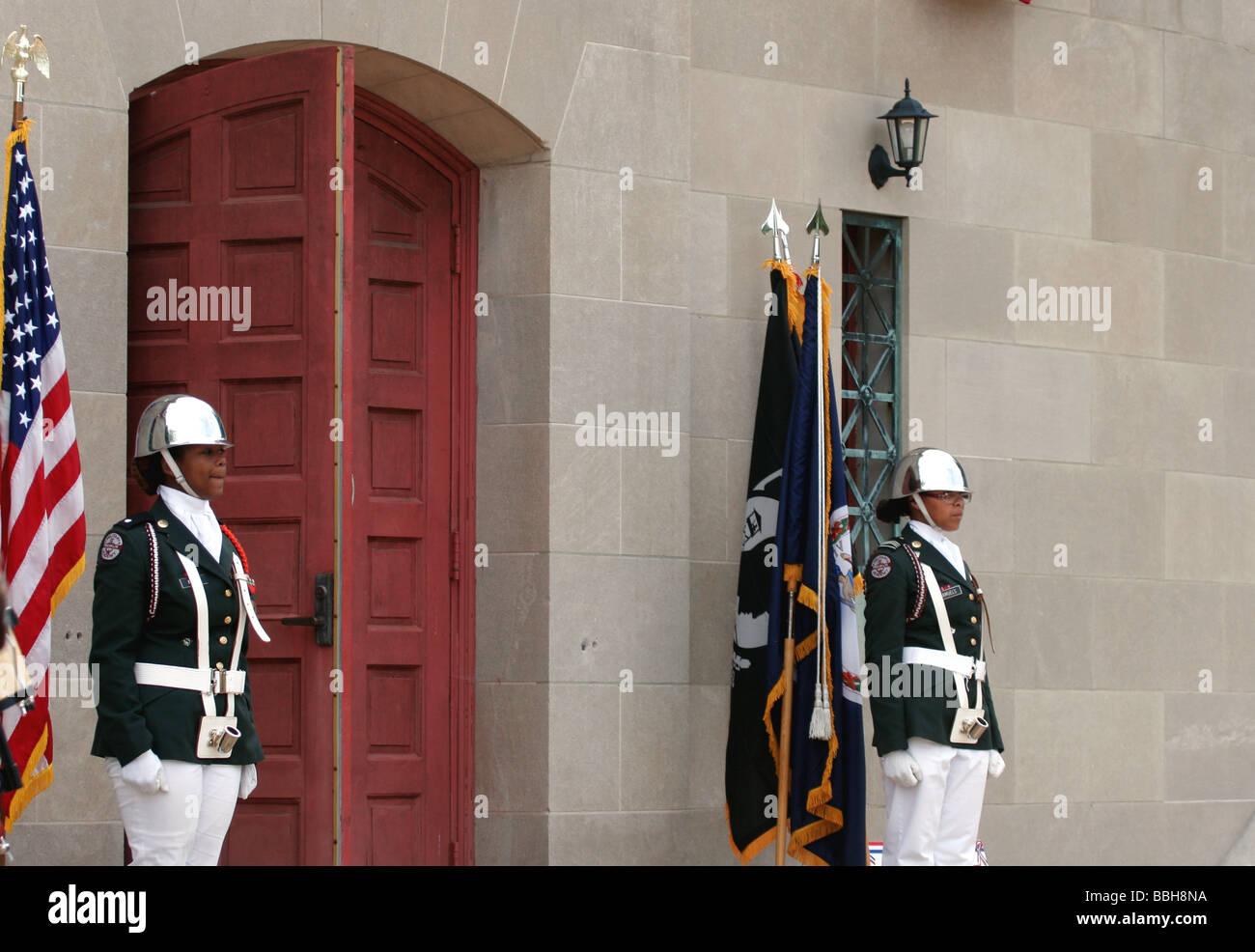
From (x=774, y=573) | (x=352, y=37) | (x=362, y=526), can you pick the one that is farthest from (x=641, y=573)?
(x=352, y=37)

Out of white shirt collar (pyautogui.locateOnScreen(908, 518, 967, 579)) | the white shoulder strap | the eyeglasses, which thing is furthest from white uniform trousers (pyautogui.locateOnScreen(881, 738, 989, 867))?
the eyeglasses

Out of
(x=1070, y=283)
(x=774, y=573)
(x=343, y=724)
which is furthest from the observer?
(x=1070, y=283)

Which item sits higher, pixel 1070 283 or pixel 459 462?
pixel 1070 283

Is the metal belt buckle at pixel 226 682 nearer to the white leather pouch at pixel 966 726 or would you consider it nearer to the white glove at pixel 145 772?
the white glove at pixel 145 772

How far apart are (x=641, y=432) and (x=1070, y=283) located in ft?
10.2

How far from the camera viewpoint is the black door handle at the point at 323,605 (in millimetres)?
8126

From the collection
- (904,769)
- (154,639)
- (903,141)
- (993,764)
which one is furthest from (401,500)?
(903,141)

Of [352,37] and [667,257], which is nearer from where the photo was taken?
[352,37]

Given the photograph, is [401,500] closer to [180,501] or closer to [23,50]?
[180,501]

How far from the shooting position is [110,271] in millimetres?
8250

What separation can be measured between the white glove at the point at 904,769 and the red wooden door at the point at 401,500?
2.33 metres

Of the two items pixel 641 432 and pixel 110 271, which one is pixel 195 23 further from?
pixel 641 432

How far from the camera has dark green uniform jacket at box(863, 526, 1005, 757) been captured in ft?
27.3

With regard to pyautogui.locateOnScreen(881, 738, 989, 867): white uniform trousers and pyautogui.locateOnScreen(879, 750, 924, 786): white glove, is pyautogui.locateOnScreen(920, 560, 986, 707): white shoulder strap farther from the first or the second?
pyautogui.locateOnScreen(879, 750, 924, 786): white glove
